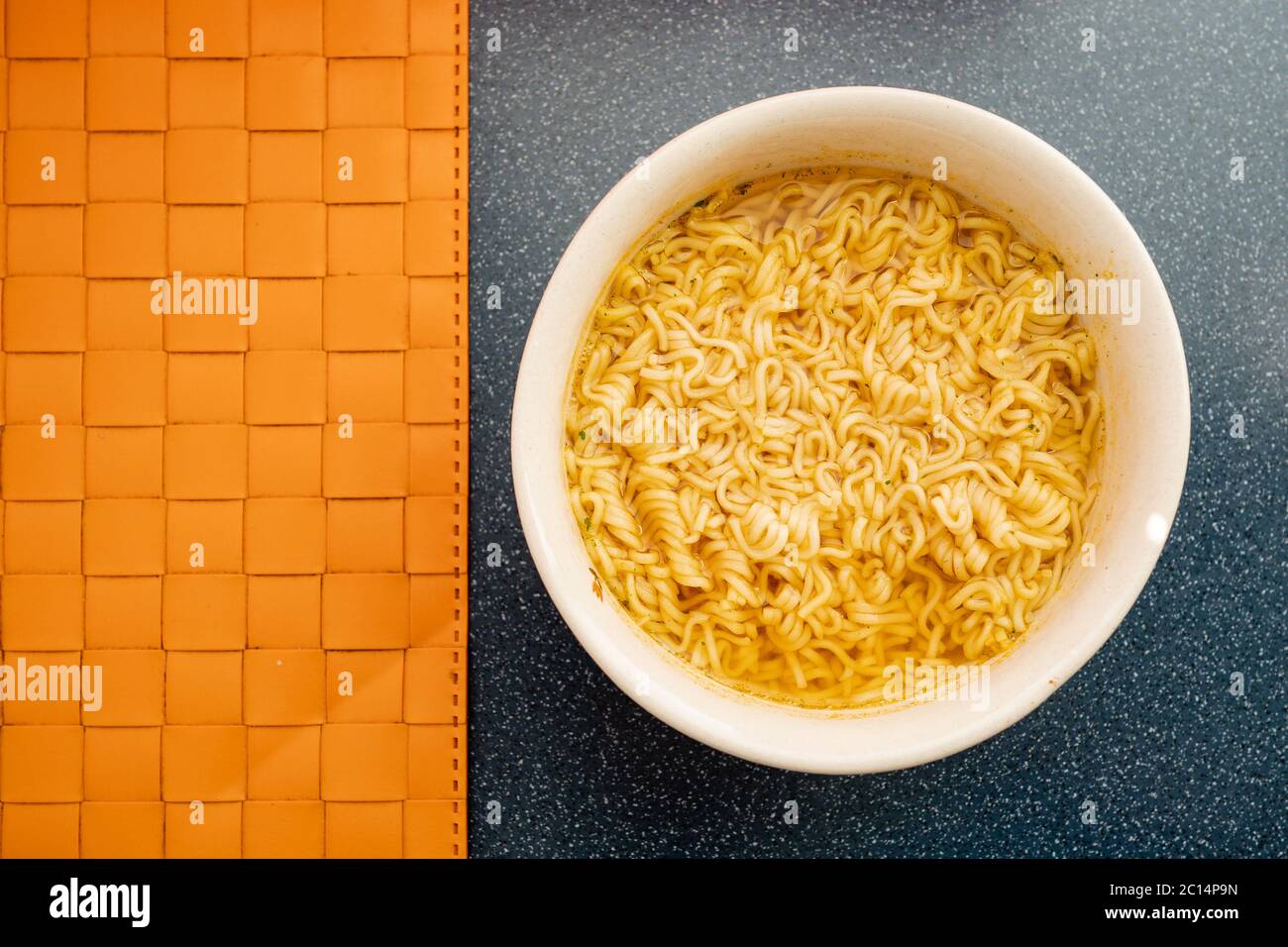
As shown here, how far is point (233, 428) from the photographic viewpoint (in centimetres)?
112

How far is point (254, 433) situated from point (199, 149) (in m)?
0.36

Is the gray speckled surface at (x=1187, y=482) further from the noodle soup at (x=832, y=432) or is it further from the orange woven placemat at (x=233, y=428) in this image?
the noodle soup at (x=832, y=432)

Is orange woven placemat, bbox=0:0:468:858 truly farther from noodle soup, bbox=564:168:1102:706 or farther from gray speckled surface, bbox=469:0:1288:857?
noodle soup, bbox=564:168:1102:706

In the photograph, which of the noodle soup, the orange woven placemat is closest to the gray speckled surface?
the orange woven placemat

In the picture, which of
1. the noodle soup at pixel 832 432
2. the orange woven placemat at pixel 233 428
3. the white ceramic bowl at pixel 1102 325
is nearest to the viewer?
the white ceramic bowl at pixel 1102 325

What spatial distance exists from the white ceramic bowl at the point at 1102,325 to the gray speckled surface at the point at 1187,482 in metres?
0.25

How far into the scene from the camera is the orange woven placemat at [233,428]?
1.11 metres

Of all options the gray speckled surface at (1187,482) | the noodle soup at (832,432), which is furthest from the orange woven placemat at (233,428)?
the noodle soup at (832,432)

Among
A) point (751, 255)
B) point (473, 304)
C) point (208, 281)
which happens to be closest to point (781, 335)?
point (751, 255)

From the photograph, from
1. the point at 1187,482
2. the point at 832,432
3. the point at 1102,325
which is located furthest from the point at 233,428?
the point at 1187,482

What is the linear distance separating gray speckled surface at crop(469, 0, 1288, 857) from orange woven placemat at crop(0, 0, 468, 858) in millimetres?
63

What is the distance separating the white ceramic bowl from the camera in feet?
2.78

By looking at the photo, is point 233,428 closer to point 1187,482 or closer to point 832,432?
point 832,432

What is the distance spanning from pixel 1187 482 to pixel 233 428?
118 centimetres
